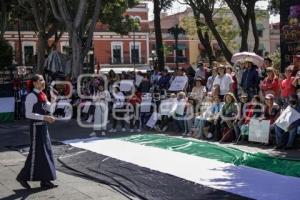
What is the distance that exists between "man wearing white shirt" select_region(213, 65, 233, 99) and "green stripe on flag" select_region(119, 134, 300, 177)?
188 cm

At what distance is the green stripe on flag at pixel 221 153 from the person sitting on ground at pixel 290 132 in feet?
3.29

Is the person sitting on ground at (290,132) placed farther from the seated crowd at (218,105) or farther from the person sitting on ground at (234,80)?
the person sitting on ground at (234,80)

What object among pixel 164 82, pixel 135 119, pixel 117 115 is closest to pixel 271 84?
pixel 135 119

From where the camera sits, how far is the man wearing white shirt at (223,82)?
15.3 meters

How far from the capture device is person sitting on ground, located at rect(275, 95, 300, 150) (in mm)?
12125

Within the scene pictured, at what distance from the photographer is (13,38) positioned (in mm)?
59031

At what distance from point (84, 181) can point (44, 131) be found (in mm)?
1205

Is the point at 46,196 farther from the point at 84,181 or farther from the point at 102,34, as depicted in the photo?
the point at 102,34

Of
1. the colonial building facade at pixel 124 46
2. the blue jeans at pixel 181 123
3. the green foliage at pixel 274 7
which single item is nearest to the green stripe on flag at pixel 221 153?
the blue jeans at pixel 181 123

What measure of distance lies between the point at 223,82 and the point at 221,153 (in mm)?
3910

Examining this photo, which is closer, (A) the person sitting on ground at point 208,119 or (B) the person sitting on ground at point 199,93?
(A) the person sitting on ground at point 208,119

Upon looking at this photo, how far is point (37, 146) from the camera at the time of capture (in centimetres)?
932

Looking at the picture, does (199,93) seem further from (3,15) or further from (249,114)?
(3,15)

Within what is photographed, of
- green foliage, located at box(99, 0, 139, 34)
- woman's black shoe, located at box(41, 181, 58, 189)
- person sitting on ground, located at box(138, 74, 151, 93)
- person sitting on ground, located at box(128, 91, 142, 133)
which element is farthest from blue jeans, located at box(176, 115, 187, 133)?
green foliage, located at box(99, 0, 139, 34)
